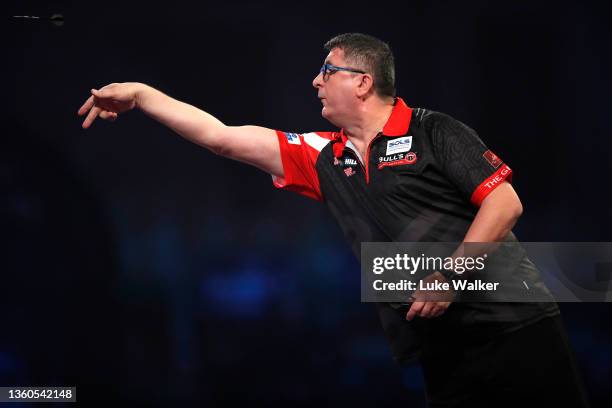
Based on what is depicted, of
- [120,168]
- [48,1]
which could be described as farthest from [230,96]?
[48,1]

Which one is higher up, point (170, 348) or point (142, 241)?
point (142, 241)

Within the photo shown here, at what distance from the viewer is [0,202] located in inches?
152

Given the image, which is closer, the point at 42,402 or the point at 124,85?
the point at 124,85

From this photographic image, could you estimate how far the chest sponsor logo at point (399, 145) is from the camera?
2.40 meters

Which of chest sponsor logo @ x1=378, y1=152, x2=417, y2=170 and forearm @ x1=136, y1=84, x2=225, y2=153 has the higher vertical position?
forearm @ x1=136, y1=84, x2=225, y2=153

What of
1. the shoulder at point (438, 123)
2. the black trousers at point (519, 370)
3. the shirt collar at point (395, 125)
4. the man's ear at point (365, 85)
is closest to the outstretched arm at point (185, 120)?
the shirt collar at point (395, 125)

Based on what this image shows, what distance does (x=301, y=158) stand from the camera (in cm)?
265

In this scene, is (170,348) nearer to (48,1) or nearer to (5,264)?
(5,264)

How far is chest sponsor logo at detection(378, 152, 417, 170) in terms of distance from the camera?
2369 mm

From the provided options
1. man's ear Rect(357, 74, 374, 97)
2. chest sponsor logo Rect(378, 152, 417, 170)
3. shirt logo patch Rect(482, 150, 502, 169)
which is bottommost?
shirt logo patch Rect(482, 150, 502, 169)

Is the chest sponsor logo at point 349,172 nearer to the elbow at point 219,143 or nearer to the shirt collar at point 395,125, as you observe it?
the shirt collar at point 395,125

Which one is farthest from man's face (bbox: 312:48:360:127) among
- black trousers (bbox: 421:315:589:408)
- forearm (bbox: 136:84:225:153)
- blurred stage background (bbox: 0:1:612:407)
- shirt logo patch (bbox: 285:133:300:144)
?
blurred stage background (bbox: 0:1:612:407)

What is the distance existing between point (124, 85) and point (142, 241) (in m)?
1.49
